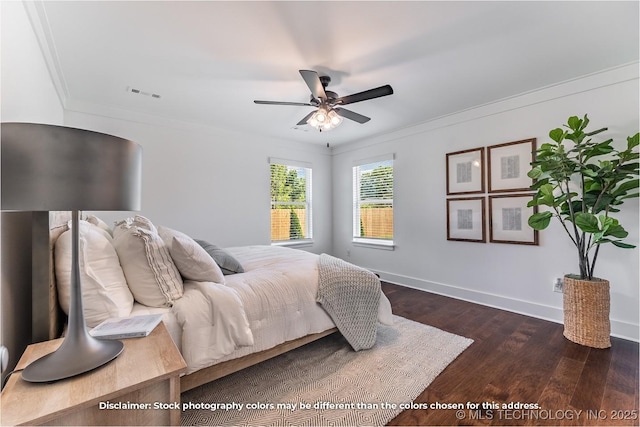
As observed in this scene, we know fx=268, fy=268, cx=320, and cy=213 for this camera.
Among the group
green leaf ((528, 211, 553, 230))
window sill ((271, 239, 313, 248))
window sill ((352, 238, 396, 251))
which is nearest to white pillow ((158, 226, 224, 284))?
green leaf ((528, 211, 553, 230))

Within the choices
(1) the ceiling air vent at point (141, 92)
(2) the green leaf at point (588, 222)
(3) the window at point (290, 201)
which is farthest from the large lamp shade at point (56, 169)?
(3) the window at point (290, 201)

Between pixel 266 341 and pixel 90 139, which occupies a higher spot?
pixel 90 139

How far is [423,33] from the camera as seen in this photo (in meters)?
1.96

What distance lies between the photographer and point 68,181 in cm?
81

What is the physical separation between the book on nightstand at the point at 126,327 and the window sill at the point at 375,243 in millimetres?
3626

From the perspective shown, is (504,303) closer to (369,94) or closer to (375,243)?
(375,243)

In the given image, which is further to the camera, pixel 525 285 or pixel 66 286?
pixel 525 285

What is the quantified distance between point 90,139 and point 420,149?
12.7ft

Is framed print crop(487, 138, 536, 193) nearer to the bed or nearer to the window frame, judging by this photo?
the window frame

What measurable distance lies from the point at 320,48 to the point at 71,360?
2.33 m

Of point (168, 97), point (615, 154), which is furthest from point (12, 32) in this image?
point (615, 154)

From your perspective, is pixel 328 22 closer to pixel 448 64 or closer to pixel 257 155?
pixel 448 64

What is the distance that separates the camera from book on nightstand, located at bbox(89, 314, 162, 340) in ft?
3.62

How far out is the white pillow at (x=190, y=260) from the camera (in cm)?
166
